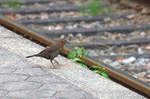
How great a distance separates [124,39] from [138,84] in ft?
9.32

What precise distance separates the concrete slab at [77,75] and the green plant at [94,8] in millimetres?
2984

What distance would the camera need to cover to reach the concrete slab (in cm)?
558

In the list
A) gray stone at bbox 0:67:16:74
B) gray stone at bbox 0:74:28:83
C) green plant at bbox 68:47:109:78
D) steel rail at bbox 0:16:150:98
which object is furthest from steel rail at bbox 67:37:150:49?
gray stone at bbox 0:74:28:83

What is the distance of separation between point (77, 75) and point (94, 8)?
4.21 metres

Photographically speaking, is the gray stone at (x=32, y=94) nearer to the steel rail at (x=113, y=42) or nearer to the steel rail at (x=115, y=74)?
the steel rail at (x=115, y=74)

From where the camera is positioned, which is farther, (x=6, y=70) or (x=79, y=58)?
(x=79, y=58)

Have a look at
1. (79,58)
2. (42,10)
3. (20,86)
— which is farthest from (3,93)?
(42,10)

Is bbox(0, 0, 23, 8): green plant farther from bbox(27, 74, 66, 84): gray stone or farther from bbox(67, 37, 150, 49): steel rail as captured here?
bbox(27, 74, 66, 84): gray stone

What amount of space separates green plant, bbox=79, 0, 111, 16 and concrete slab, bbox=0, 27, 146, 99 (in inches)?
117

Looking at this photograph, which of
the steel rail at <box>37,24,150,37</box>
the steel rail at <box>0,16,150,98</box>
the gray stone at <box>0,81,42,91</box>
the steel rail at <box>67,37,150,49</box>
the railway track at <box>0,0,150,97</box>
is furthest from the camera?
the steel rail at <box>37,24,150,37</box>

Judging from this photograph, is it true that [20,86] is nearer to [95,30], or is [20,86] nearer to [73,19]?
[95,30]

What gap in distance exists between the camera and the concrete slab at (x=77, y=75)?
5.58 m

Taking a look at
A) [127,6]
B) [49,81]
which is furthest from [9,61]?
[127,6]

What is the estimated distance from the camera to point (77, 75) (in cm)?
607
